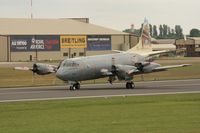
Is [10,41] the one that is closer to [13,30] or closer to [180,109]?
[13,30]

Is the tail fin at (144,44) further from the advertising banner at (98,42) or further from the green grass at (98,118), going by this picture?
the advertising banner at (98,42)

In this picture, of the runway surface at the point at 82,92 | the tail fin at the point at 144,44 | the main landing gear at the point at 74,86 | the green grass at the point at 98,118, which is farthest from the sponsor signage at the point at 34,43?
the green grass at the point at 98,118

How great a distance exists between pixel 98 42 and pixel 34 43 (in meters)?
16.9

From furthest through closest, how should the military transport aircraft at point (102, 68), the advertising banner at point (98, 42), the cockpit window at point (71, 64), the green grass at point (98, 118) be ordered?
the advertising banner at point (98, 42) < the cockpit window at point (71, 64) < the military transport aircraft at point (102, 68) < the green grass at point (98, 118)

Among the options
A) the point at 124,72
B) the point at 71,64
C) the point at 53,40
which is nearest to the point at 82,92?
the point at 71,64

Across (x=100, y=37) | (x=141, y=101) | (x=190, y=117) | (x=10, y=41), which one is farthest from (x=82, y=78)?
(x=100, y=37)

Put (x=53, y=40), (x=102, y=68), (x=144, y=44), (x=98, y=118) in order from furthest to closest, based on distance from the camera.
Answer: (x=53, y=40)
(x=144, y=44)
(x=102, y=68)
(x=98, y=118)

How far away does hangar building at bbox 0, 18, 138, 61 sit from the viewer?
440ft

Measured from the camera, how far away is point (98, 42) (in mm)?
144000

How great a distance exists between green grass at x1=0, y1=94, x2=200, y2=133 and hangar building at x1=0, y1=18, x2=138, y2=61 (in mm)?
99908

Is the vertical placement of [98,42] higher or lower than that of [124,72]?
higher

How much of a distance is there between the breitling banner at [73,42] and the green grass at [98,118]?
350ft

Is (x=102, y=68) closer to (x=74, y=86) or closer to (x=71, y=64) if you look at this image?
(x=71, y=64)

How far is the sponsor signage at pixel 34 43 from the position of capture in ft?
440
